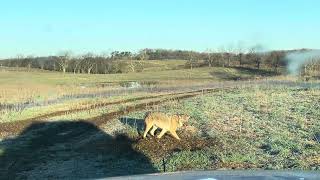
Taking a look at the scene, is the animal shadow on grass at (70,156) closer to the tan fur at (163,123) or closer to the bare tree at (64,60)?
the tan fur at (163,123)

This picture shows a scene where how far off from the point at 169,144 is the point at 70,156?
238cm

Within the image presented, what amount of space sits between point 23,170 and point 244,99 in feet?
45.2

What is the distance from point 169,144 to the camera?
1669cm

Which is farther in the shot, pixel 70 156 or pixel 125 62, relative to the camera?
pixel 125 62

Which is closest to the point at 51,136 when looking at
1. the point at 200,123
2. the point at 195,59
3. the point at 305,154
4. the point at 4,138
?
the point at 4,138

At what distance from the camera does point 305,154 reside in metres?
13.4

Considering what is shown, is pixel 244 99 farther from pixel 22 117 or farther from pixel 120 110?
pixel 22 117

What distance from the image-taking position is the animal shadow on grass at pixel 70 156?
14250 millimetres

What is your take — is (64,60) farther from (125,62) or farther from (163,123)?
(163,123)

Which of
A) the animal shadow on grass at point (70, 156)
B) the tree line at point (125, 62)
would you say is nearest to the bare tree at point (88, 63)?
the tree line at point (125, 62)

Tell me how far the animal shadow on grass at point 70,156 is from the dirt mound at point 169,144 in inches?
10.1

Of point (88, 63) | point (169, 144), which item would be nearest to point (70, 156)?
point (169, 144)

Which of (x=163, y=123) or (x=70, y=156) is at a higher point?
(x=163, y=123)

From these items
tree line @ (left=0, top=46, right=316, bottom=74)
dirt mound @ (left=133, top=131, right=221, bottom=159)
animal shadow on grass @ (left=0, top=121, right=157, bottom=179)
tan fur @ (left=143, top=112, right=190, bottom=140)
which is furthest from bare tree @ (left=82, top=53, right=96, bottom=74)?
dirt mound @ (left=133, top=131, right=221, bottom=159)
